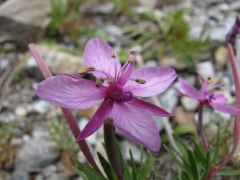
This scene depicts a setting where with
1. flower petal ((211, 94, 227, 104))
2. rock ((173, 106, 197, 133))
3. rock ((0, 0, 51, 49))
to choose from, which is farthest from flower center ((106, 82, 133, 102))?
rock ((0, 0, 51, 49))

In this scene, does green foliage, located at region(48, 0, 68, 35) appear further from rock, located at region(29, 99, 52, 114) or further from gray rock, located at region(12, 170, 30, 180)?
gray rock, located at region(12, 170, 30, 180)

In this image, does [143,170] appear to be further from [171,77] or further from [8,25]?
[8,25]

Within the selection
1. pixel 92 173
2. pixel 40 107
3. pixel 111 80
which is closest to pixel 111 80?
pixel 111 80

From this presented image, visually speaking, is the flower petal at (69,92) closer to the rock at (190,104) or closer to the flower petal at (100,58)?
the flower petal at (100,58)

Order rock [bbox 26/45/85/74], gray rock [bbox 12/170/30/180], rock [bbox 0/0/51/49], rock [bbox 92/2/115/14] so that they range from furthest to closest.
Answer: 1. rock [bbox 92/2/115/14]
2. rock [bbox 0/0/51/49]
3. rock [bbox 26/45/85/74]
4. gray rock [bbox 12/170/30/180]

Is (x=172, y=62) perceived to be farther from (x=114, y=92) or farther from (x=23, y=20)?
(x=114, y=92)

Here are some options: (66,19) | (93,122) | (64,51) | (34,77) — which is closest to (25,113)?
(34,77)
